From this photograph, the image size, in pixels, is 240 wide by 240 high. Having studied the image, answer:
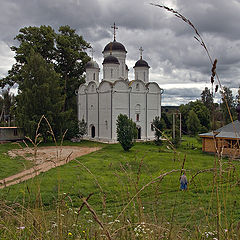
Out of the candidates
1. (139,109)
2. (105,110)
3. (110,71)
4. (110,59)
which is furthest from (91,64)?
(139,109)

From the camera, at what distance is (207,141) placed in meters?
20.0

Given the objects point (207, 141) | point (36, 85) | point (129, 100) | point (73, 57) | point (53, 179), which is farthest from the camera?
point (73, 57)

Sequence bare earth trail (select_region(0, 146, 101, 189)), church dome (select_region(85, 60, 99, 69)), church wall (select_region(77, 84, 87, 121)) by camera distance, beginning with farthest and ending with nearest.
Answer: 1. church wall (select_region(77, 84, 87, 121))
2. church dome (select_region(85, 60, 99, 69))
3. bare earth trail (select_region(0, 146, 101, 189))

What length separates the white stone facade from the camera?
26047 mm

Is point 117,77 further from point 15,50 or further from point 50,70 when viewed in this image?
point 15,50

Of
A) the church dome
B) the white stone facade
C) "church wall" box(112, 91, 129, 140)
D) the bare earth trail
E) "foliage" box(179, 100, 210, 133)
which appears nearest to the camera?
the bare earth trail

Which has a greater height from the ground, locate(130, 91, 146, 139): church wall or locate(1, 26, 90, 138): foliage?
locate(1, 26, 90, 138): foliage

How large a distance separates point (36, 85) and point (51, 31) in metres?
8.06

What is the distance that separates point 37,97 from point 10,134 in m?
5.30

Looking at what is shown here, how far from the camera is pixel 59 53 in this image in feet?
92.1

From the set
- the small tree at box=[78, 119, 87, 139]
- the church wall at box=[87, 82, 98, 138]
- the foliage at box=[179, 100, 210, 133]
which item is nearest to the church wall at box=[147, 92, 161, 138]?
the church wall at box=[87, 82, 98, 138]

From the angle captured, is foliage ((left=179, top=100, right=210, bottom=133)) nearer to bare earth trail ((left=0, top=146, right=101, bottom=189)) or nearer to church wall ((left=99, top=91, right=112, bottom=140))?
church wall ((left=99, top=91, right=112, bottom=140))

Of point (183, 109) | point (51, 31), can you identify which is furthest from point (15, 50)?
point (183, 109)

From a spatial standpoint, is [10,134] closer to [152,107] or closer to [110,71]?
[110,71]
